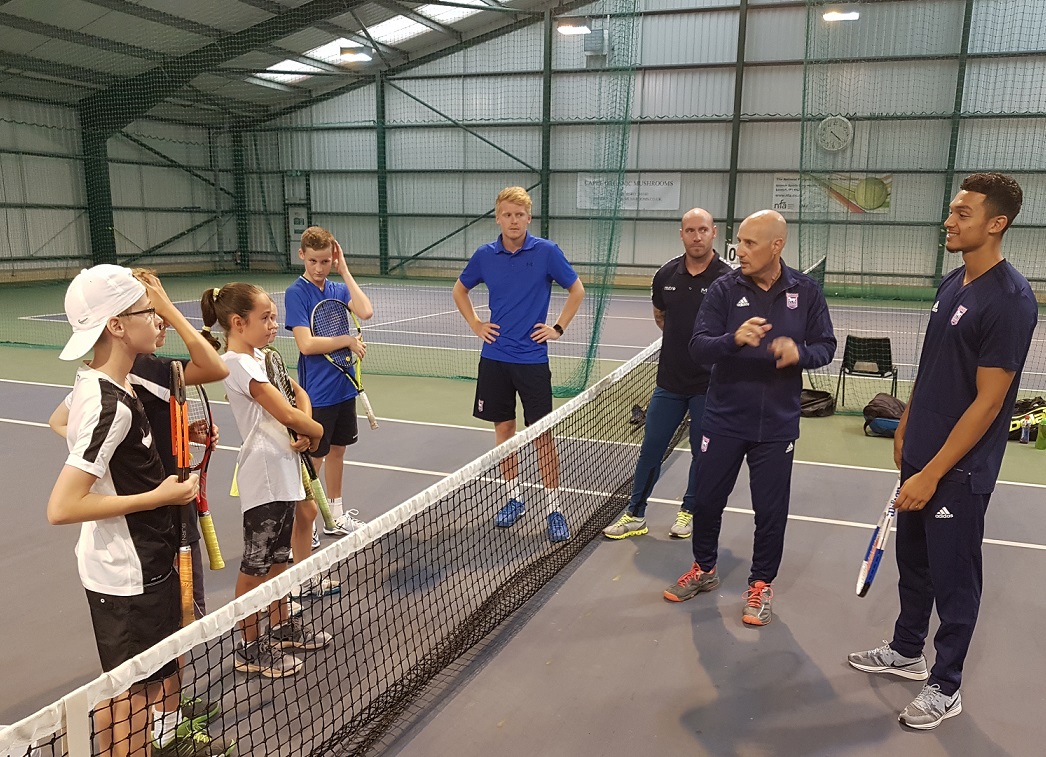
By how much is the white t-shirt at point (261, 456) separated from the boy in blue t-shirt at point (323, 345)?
0.56 meters

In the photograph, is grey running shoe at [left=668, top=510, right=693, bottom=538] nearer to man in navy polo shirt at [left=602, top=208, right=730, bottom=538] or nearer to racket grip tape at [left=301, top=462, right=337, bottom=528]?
man in navy polo shirt at [left=602, top=208, right=730, bottom=538]

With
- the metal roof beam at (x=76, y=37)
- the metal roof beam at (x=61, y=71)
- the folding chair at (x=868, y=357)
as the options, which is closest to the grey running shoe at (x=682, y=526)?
the folding chair at (x=868, y=357)

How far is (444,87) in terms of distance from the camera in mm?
22766

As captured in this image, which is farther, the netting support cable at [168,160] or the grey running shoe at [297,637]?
the netting support cable at [168,160]

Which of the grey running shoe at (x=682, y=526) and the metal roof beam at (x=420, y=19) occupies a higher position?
the metal roof beam at (x=420, y=19)

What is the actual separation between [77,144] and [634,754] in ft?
79.9

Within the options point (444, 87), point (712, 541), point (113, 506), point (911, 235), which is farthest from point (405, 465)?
point (444, 87)

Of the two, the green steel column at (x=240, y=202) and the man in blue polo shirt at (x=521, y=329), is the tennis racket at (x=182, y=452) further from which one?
the green steel column at (x=240, y=202)

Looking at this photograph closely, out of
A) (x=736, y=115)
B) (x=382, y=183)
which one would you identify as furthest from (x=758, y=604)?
(x=382, y=183)

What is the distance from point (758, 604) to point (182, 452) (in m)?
2.73

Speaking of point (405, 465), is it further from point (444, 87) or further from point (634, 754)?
point (444, 87)

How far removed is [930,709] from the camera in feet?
9.78

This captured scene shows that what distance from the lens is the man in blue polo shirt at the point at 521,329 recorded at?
470cm

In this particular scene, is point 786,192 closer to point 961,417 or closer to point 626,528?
point 626,528
